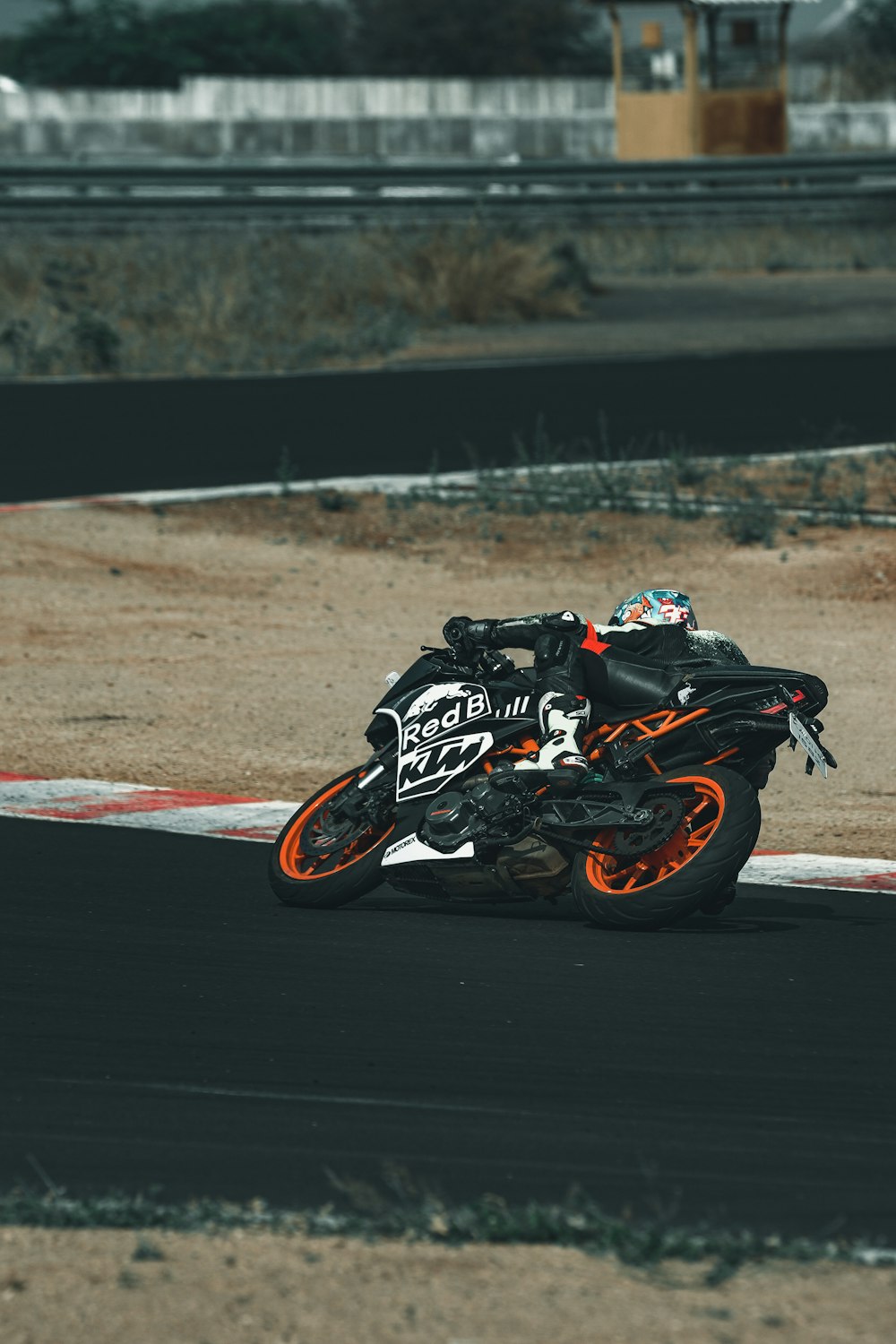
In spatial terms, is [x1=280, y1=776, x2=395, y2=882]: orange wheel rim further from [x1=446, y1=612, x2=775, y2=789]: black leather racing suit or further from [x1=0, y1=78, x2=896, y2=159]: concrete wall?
[x1=0, y1=78, x2=896, y2=159]: concrete wall

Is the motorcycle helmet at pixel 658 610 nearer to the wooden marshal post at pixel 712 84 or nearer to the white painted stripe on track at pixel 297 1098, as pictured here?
the white painted stripe on track at pixel 297 1098

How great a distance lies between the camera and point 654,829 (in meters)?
7.61

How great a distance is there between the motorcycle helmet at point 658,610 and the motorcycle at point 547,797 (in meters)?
0.25

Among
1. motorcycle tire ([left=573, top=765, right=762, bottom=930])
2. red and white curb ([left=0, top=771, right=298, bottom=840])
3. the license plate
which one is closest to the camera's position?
motorcycle tire ([left=573, top=765, right=762, bottom=930])

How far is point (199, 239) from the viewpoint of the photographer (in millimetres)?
33938

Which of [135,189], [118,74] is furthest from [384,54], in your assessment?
[135,189]

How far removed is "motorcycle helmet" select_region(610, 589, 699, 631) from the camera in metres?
8.11

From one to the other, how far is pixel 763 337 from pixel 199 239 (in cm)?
937

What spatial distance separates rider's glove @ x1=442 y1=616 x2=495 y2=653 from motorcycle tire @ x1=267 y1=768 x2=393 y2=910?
0.63m

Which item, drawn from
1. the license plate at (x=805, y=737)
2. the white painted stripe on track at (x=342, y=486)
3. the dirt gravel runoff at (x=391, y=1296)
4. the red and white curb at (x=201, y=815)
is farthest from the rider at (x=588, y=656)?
the white painted stripe on track at (x=342, y=486)

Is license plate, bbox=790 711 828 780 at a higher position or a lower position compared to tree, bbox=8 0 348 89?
lower

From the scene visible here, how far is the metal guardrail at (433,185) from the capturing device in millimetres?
33781

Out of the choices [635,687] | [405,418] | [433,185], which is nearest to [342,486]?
[405,418]

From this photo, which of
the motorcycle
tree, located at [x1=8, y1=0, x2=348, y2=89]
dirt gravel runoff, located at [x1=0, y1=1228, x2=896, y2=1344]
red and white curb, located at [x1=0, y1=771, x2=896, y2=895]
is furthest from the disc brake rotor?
tree, located at [x1=8, y1=0, x2=348, y2=89]
